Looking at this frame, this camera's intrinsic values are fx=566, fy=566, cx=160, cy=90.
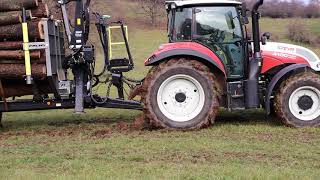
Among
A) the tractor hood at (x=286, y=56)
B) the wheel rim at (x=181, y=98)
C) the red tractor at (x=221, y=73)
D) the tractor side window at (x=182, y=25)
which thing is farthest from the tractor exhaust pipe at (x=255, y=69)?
the tractor side window at (x=182, y=25)

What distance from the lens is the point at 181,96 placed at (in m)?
9.89

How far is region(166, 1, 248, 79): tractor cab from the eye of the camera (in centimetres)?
1009

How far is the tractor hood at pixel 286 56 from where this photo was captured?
10.2 m

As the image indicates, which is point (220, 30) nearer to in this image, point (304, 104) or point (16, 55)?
point (304, 104)

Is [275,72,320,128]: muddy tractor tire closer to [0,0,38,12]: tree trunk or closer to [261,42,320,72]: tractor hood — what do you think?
[261,42,320,72]: tractor hood

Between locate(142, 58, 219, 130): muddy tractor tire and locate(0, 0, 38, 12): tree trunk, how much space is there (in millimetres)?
2401

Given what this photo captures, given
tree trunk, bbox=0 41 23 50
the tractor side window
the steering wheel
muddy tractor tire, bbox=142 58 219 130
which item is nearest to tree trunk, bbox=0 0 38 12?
tree trunk, bbox=0 41 23 50

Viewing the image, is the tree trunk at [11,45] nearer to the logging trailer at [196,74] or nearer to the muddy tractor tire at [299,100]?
the logging trailer at [196,74]

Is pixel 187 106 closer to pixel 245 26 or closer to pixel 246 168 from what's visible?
pixel 245 26

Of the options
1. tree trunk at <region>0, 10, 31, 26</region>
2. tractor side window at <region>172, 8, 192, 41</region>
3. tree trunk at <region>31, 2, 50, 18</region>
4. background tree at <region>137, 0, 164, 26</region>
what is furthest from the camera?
background tree at <region>137, 0, 164, 26</region>

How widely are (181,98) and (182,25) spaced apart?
1352 mm

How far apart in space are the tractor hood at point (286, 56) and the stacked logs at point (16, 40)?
13.1 feet

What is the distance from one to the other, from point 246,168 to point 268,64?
3.81m

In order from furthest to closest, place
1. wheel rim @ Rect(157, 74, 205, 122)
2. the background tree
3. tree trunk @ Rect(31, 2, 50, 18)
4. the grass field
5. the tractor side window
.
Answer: the background tree < the tractor side window < tree trunk @ Rect(31, 2, 50, 18) < wheel rim @ Rect(157, 74, 205, 122) < the grass field
